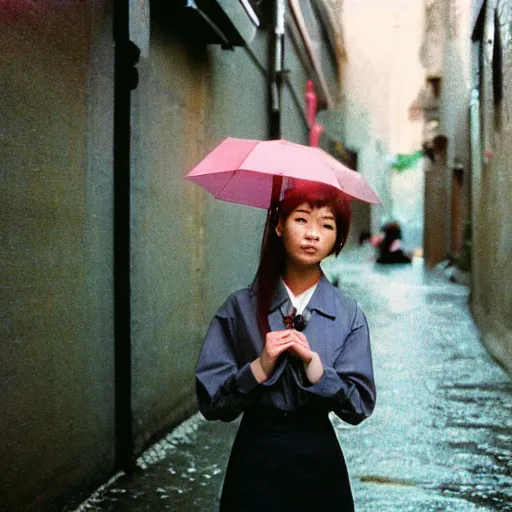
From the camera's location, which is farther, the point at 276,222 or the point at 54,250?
the point at 54,250

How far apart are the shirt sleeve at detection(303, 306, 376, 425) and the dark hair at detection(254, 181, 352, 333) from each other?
278 millimetres

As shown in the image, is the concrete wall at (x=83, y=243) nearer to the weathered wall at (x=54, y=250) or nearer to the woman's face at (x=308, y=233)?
the weathered wall at (x=54, y=250)

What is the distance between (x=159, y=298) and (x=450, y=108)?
18.9 meters

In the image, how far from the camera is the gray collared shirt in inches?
93.7

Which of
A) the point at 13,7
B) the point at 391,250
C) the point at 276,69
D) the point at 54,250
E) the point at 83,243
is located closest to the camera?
the point at 13,7

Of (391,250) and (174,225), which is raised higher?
(174,225)

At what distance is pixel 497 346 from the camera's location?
27.6 feet

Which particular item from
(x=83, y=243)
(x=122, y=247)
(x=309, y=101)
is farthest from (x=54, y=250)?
(x=309, y=101)

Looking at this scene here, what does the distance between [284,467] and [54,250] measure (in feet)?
5.97

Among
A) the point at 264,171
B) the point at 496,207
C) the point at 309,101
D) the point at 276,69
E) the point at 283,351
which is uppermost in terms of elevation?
the point at 309,101

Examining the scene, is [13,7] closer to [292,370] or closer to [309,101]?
[292,370]

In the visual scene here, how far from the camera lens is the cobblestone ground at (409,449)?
4.18 meters

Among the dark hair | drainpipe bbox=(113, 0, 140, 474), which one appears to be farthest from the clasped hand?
drainpipe bbox=(113, 0, 140, 474)

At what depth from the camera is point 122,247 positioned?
173 inches
